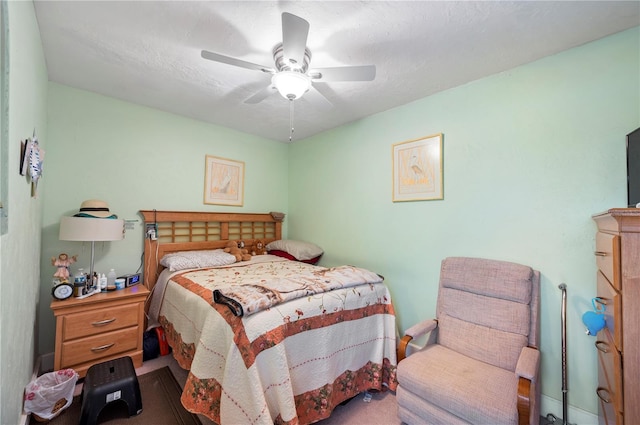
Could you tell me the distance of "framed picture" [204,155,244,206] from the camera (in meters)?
3.43

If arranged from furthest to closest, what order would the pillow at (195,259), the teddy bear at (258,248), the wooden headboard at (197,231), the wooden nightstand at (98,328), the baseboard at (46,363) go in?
the teddy bear at (258,248) → the wooden headboard at (197,231) → the pillow at (195,259) → the baseboard at (46,363) → the wooden nightstand at (98,328)

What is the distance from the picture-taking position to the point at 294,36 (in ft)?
4.73

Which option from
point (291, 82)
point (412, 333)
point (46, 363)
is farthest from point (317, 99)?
point (46, 363)

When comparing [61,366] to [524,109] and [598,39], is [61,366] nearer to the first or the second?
[524,109]

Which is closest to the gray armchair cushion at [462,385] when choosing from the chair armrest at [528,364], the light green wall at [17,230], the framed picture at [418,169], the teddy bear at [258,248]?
the chair armrest at [528,364]

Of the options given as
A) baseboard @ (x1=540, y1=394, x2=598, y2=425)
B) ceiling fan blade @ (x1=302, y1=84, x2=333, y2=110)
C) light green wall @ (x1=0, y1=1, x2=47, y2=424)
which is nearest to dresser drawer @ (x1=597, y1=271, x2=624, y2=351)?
baseboard @ (x1=540, y1=394, x2=598, y2=425)

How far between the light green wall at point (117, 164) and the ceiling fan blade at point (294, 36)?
220 cm

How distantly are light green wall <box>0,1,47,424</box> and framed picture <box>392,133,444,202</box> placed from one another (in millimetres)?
2704

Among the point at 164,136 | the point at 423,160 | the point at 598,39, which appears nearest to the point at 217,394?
the point at 423,160

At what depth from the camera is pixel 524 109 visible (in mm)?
2031

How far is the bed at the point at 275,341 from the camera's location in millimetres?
1490

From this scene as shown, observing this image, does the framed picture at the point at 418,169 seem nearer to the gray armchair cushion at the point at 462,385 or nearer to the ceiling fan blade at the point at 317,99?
the ceiling fan blade at the point at 317,99

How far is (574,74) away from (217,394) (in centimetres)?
317

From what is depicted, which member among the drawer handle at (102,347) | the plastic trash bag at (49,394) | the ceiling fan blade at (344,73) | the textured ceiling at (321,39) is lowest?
the plastic trash bag at (49,394)
